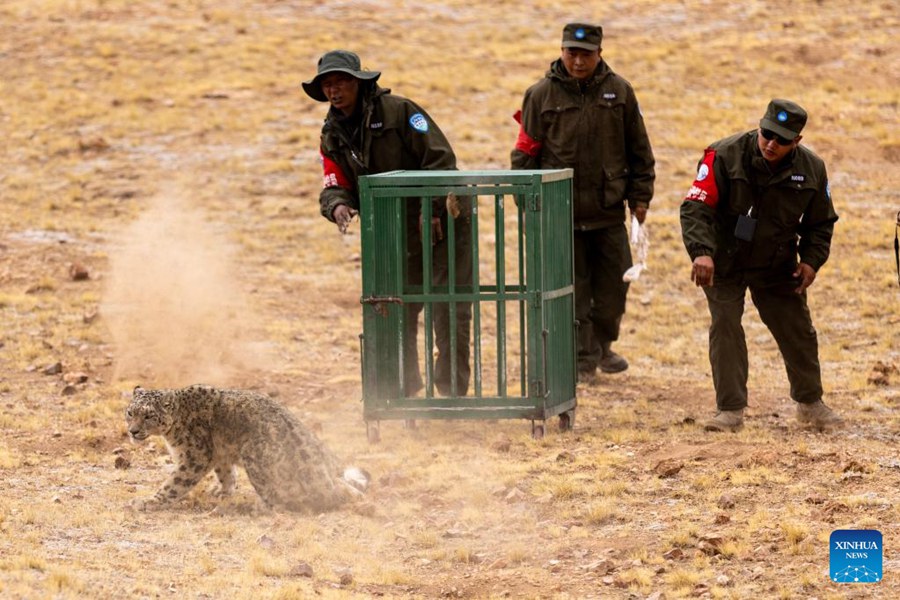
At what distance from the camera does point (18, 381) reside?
431 inches

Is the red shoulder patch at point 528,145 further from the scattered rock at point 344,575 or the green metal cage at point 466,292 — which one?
the scattered rock at point 344,575

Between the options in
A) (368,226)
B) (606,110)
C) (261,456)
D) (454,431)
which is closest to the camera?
(261,456)

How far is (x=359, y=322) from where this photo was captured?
43.5 feet

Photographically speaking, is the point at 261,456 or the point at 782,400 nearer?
the point at 261,456

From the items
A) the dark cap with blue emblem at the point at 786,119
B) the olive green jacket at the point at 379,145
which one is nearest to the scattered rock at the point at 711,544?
the dark cap with blue emblem at the point at 786,119

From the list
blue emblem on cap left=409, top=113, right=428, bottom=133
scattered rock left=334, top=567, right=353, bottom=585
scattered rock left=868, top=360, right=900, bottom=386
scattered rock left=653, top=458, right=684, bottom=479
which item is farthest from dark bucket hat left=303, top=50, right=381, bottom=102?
scattered rock left=868, top=360, right=900, bottom=386

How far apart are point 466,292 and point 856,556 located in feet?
11.2

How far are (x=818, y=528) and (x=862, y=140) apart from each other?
13.0 meters

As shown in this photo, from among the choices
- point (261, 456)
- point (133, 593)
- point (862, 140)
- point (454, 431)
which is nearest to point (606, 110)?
point (454, 431)

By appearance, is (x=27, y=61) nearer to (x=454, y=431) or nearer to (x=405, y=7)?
(x=405, y=7)

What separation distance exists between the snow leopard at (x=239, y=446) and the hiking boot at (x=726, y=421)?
2544 mm

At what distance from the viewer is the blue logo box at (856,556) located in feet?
20.4

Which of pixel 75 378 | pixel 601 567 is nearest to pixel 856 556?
pixel 601 567

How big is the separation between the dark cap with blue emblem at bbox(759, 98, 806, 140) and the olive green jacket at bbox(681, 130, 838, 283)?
0.93 ft
